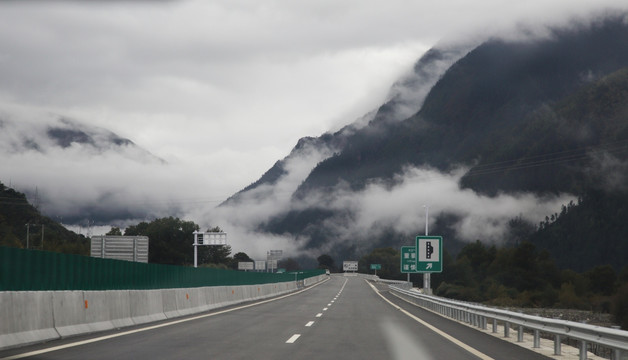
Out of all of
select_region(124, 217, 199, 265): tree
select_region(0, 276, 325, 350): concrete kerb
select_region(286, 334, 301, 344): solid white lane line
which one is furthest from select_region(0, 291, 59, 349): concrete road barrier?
select_region(124, 217, 199, 265): tree

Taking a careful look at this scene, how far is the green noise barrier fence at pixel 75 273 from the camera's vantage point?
15273mm

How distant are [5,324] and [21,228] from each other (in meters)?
151

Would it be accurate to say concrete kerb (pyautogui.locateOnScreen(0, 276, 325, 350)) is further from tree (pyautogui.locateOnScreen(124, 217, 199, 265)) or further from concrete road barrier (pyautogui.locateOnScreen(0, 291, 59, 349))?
tree (pyautogui.locateOnScreen(124, 217, 199, 265))

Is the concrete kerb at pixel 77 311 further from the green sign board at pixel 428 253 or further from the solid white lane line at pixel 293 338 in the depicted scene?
the green sign board at pixel 428 253

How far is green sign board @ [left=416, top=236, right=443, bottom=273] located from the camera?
144ft

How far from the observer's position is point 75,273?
19016 millimetres

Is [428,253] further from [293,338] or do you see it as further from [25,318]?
[25,318]

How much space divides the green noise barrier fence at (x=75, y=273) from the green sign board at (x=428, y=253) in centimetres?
1561

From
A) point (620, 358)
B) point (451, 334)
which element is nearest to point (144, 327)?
point (451, 334)

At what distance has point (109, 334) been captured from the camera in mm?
17031

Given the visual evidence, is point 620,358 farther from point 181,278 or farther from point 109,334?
point 181,278

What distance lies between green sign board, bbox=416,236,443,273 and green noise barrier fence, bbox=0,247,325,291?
15.6 metres

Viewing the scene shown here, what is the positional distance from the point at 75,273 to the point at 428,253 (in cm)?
2807

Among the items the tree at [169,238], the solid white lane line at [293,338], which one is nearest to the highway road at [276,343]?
the solid white lane line at [293,338]
